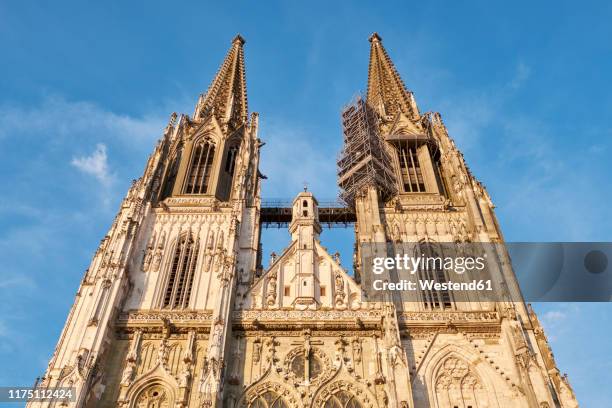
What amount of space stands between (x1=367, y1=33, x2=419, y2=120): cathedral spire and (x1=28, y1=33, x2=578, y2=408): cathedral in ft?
26.2

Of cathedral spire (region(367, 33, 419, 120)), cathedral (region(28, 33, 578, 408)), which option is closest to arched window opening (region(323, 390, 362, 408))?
cathedral (region(28, 33, 578, 408))

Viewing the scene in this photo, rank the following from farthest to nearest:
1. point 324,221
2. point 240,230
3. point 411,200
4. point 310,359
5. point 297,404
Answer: point 324,221, point 411,200, point 240,230, point 310,359, point 297,404

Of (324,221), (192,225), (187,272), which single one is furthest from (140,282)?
(324,221)

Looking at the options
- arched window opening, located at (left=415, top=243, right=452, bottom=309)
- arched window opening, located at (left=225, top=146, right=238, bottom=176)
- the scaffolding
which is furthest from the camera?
arched window opening, located at (left=225, top=146, right=238, bottom=176)

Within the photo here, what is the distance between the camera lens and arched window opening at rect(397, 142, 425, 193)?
31969 millimetres

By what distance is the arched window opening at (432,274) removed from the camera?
24.5 meters

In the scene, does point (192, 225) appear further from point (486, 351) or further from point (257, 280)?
point (486, 351)

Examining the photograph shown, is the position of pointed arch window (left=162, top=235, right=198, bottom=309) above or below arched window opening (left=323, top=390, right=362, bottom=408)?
above

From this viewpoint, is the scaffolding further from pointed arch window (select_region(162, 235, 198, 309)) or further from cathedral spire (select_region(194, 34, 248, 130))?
pointed arch window (select_region(162, 235, 198, 309))

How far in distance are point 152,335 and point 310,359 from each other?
6.42 metres

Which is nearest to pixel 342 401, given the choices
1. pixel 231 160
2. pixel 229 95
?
pixel 231 160

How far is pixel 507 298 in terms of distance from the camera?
75.3ft

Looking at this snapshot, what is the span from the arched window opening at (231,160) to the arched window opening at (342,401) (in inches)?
629

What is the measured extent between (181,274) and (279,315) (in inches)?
216
